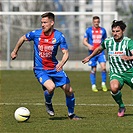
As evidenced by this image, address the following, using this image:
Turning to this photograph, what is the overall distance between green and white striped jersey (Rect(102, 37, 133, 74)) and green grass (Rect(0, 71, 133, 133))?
0.91m

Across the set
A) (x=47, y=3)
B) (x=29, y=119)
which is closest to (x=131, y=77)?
(x=29, y=119)

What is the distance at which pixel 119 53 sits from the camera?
10508mm

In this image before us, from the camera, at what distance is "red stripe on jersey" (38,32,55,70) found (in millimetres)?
10102

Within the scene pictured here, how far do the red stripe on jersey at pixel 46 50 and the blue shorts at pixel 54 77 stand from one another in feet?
0.30

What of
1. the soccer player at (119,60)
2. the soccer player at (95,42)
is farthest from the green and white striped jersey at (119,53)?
the soccer player at (95,42)

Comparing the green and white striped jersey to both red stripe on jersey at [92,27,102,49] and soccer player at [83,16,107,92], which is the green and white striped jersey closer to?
soccer player at [83,16,107,92]

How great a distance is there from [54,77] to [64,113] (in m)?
1.19

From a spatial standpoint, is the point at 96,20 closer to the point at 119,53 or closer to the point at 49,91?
the point at 119,53

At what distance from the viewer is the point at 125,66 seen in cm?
1056

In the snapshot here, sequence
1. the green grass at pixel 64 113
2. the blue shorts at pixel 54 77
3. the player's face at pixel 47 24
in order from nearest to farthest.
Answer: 1. the green grass at pixel 64 113
2. the player's face at pixel 47 24
3. the blue shorts at pixel 54 77

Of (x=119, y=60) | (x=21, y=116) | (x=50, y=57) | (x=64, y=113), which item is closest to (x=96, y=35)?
(x=64, y=113)

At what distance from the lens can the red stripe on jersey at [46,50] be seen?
10.1 meters

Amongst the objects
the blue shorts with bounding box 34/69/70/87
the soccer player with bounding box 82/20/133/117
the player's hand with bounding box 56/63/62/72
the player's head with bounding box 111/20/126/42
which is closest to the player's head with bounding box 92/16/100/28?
the soccer player with bounding box 82/20/133/117

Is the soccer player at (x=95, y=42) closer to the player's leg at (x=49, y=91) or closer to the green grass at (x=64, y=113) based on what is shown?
the green grass at (x=64, y=113)
